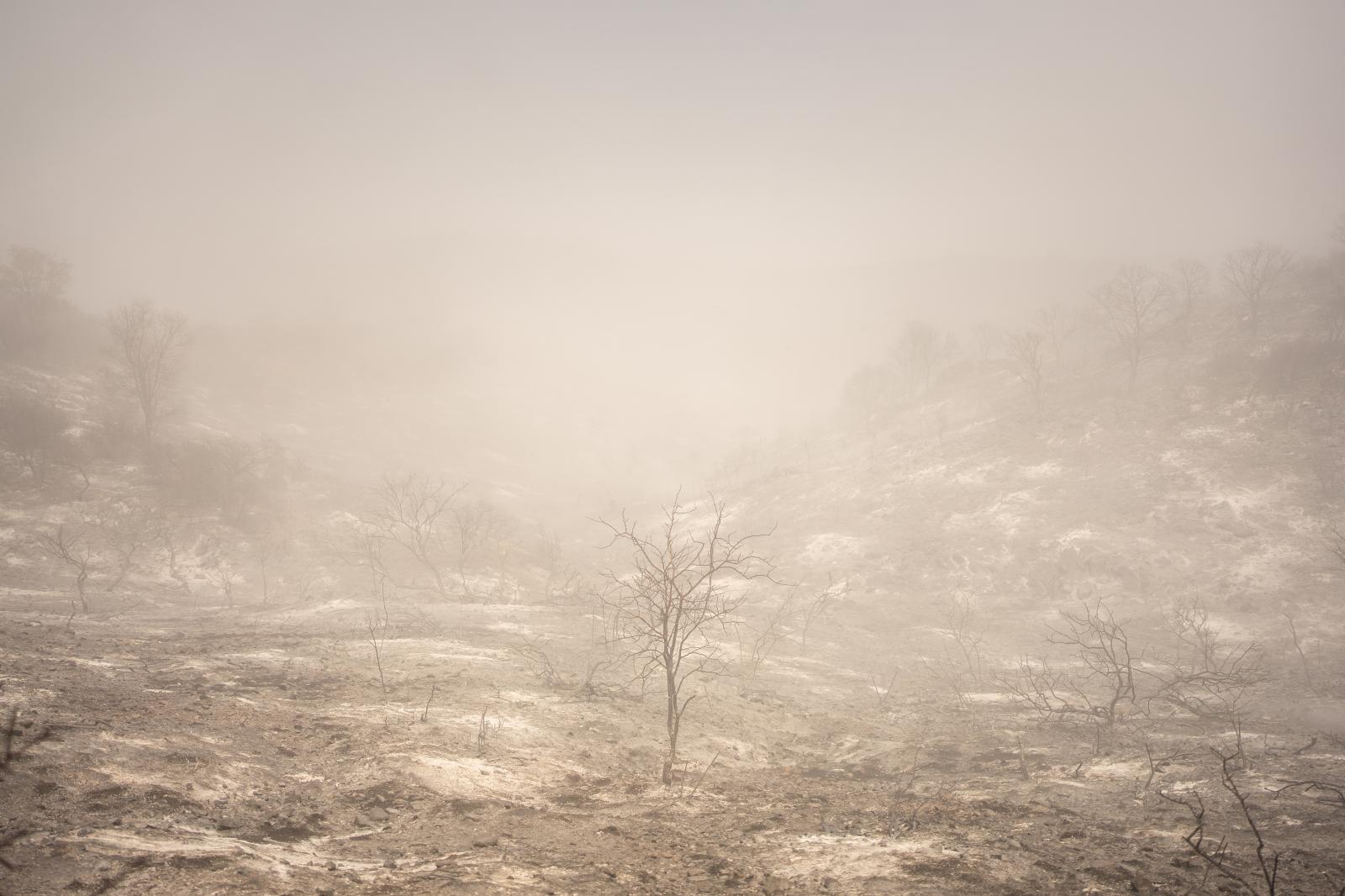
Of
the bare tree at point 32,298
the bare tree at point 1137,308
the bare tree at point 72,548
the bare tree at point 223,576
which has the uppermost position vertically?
the bare tree at point 1137,308

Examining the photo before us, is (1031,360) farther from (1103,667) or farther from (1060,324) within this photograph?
(1103,667)

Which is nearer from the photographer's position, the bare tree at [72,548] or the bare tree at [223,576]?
the bare tree at [72,548]

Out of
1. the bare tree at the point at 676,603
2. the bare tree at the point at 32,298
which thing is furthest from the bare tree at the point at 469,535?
the bare tree at the point at 32,298

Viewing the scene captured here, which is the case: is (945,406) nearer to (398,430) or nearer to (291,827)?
(291,827)

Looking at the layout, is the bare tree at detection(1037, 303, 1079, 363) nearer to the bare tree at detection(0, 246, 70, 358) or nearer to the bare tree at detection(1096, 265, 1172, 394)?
the bare tree at detection(1096, 265, 1172, 394)

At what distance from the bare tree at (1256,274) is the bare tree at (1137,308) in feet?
17.8

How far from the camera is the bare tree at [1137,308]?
53375 mm

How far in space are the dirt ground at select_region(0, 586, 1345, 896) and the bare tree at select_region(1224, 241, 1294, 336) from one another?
190 feet

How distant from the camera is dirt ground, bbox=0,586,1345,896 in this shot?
21.5ft

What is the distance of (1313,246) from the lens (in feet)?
255

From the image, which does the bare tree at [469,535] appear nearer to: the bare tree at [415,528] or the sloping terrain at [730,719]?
the bare tree at [415,528]

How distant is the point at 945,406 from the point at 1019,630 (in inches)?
1710

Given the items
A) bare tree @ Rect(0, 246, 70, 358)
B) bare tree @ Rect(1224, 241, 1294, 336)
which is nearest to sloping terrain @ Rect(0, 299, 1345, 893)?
bare tree @ Rect(1224, 241, 1294, 336)

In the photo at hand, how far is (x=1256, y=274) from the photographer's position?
57.3 m
